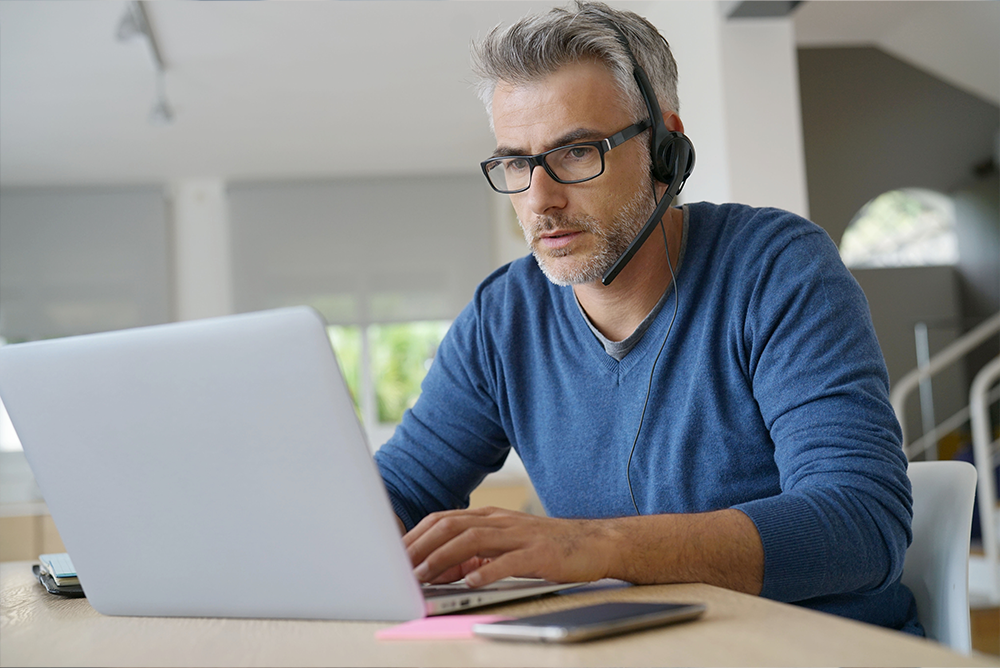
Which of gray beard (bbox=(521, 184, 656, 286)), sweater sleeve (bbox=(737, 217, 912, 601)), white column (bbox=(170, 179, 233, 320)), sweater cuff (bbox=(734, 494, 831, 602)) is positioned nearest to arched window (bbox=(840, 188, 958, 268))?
white column (bbox=(170, 179, 233, 320))

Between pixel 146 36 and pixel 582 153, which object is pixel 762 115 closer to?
pixel 582 153

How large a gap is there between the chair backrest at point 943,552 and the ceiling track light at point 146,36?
327 centimetres

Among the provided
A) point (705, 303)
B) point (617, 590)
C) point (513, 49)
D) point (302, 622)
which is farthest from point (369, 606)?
point (513, 49)

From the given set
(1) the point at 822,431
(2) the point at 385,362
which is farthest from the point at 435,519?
(2) the point at 385,362

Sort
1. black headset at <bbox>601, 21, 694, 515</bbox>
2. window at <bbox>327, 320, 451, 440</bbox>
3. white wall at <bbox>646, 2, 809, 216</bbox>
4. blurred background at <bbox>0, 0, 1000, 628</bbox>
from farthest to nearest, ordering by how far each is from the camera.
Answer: window at <bbox>327, 320, 451, 440</bbox> → blurred background at <bbox>0, 0, 1000, 628</bbox> → white wall at <bbox>646, 2, 809, 216</bbox> → black headset at <bbox>601, 21, 694, 515</bbox>

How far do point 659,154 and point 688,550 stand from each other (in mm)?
639

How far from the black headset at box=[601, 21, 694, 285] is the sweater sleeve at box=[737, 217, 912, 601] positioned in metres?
0.17

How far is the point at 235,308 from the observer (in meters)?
6.43

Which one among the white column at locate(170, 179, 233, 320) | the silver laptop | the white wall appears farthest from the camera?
the white column at locate(170, 179, 233, 320)

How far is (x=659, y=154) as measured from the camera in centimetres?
121

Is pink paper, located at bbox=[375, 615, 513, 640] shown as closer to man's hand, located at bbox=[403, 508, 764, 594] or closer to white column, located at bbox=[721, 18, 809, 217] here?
man's hand, located at bbox=[403, 508, 764, 594]

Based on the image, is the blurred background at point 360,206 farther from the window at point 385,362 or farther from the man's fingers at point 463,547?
the man's fingers at point 463,547

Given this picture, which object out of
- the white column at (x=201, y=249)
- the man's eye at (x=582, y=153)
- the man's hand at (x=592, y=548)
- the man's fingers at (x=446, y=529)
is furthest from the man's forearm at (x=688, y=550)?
the white column at (x=201, y=249)

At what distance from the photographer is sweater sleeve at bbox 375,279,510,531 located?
1251 mm
